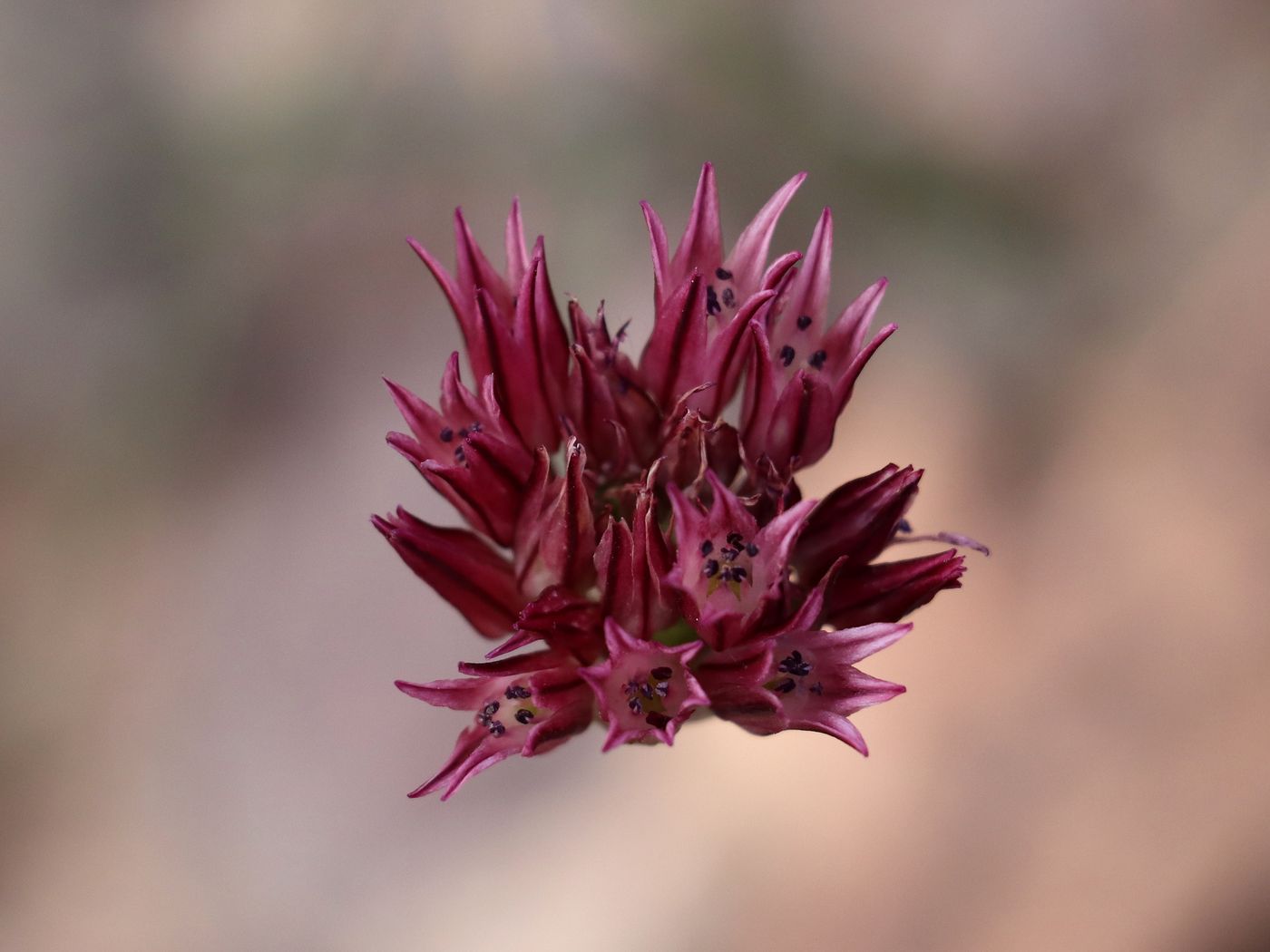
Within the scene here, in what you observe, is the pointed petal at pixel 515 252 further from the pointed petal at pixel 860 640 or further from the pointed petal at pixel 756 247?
the pointed petal at pixel 860 640

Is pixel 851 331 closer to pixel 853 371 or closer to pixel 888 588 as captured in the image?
pixel 853 371

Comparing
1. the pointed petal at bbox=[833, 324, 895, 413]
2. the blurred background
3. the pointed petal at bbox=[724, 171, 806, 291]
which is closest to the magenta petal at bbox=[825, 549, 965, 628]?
the pointed petal at bbox=[833, 324, 895, 413]

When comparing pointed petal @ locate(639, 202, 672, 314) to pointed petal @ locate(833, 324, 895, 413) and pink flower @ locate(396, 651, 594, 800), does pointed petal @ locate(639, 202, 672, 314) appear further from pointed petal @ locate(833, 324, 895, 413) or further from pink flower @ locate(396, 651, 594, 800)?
pink flower @ locate(396, 651, 594, 800)

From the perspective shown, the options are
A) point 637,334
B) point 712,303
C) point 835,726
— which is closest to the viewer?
point 835,726

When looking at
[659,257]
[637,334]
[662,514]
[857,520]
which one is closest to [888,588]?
[857,520]

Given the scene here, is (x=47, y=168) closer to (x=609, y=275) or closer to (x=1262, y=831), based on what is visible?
(x=609, y=275)

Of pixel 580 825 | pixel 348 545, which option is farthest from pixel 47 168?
pixel 580 825
